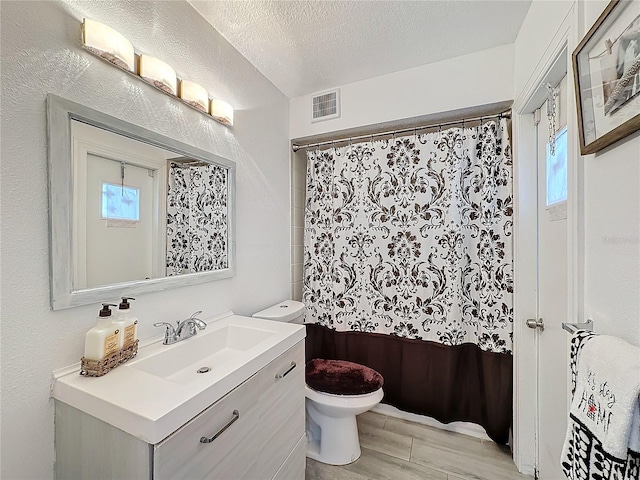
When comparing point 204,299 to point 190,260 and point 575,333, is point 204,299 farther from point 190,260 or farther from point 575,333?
point 575,333

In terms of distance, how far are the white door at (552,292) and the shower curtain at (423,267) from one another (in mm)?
240

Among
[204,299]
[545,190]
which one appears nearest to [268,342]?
[204,299]

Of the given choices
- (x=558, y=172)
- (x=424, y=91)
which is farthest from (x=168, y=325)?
(x=424, y=91)

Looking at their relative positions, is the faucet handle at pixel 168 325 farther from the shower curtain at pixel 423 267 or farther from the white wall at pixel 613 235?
the white wall at pixel 613 235

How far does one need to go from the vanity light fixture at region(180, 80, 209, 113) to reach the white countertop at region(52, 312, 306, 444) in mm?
1153

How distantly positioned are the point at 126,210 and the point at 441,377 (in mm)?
2086

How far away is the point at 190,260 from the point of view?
1368 mm

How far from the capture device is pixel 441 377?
1856 millimetres

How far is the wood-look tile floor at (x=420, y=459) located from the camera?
1.54 meters

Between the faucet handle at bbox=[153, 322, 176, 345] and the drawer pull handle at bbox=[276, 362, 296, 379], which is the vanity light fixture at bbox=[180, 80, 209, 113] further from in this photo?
the drawer pull handle at bbox=[276, 362, 296, 379]

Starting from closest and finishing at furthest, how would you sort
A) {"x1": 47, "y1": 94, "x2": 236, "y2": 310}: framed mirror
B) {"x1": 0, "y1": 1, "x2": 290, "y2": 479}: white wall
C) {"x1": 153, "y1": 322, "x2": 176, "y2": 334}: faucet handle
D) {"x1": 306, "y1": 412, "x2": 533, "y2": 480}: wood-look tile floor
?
{"x1": 0, "y1": 1, "x2": 290, "y2": 479}: white wall → {"x1": 47, "y1": 94, "x2": 236, "y2": 310}: framed mirror → {"x1": 153, "y1": 322, "x2": 176, "y2": 334}: faucet handle → {"x1": 306, "y1": 412, "x2": 533, "y2": 480}: wood-look tile floor

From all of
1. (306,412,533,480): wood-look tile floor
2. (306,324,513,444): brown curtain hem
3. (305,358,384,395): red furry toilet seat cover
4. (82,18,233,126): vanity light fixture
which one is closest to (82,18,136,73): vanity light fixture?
(82,18,233,126): vanity light fixture

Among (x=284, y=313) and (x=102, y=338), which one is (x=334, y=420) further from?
(x=102, y=338)

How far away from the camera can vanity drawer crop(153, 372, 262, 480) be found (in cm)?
71
